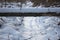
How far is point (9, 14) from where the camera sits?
2330 mm

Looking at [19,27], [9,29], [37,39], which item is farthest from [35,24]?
[37,39]

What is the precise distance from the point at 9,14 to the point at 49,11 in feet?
1.87

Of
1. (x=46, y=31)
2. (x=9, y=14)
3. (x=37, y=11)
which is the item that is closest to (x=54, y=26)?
(x=46, y=31)

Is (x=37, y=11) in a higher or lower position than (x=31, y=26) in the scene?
higher

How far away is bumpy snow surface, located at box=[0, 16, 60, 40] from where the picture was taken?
2.61 metres

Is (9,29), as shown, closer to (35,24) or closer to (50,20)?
(35,24)

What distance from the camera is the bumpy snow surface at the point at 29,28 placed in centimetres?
261

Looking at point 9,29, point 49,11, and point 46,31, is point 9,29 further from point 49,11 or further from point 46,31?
point 49,11

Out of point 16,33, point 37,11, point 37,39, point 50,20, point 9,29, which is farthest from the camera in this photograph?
point 50,20

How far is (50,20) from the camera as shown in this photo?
3.43 m

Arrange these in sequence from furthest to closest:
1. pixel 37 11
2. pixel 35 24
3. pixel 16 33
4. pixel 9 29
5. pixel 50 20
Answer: pixel 50 20, pixel 35 24, pixel 9 29, pixel 16 33, pixel 37 11

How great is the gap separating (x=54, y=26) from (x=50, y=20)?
363 millimetres

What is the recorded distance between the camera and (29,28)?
3.00 metres

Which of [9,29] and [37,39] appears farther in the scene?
[9,29]
